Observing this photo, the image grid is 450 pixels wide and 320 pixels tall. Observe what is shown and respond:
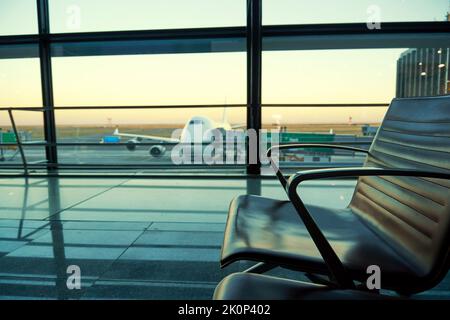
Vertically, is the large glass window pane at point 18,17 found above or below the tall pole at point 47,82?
above


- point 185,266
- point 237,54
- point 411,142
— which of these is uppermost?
point 237,54

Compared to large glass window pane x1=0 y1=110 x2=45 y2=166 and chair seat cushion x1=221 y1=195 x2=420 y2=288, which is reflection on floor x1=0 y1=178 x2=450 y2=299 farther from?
large glass window pane x1=0 y1=110 x2=45 y2=166

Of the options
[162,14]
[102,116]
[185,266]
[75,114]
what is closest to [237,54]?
[162,14]

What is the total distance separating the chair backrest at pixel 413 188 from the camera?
0.64m

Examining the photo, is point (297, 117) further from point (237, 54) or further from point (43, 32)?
point (43, 32)

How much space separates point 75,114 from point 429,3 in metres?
3.65

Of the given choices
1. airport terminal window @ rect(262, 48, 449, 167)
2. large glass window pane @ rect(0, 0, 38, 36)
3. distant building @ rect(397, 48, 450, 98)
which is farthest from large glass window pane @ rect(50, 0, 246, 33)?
distant building @ rect(397, 48, 450, 98)

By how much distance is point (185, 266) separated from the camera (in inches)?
52.4

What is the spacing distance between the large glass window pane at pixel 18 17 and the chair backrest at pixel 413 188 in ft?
11.8

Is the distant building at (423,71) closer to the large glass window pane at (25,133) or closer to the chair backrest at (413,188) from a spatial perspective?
the chair backrest at (413,188)

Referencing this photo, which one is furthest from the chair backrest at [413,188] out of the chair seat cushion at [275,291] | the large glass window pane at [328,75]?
the large glass window pane at [328,75]

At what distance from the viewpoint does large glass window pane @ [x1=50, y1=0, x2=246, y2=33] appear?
9.91 ft

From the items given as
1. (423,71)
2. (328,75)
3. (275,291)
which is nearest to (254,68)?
(328,75)
